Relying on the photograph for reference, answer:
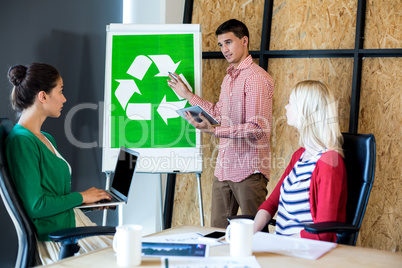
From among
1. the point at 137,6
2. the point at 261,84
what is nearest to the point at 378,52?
A: the point at 261,84

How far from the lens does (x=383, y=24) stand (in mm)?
2908

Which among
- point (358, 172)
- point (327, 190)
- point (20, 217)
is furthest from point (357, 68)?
point (20, 217)

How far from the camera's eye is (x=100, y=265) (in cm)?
120

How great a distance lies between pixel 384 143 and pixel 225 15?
4.84 ft

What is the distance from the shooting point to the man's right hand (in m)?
2.95

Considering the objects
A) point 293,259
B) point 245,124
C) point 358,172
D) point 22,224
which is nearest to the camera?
point 293,259

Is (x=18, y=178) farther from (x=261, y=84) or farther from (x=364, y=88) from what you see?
(x=364, y=88)

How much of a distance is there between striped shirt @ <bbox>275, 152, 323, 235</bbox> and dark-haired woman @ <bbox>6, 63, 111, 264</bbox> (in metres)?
0.73

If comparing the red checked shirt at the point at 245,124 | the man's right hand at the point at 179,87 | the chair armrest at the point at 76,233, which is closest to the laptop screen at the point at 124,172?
the chair armrest at the point at 76,233

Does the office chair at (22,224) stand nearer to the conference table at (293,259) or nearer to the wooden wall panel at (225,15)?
the conference table at (293,259)

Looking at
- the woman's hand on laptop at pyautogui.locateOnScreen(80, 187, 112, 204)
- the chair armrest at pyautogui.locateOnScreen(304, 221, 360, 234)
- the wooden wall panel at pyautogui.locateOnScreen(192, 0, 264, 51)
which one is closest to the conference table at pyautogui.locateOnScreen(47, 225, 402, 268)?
the chair armrest at pyautogui.locateOnScreen(304, 221, 360, 234)

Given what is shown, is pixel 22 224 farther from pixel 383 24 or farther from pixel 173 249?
pixel 383 24

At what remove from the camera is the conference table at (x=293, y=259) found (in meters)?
1.22

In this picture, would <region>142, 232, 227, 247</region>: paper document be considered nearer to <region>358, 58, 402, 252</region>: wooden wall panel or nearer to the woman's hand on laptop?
the woman's hand on laptop
